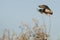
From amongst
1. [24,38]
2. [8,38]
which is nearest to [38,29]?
[24,38]

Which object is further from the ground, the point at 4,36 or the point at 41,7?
the point at 41,7

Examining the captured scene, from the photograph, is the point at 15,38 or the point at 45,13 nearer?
the point at 45,13

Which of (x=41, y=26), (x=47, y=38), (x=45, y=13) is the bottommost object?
(x=47, y=38)

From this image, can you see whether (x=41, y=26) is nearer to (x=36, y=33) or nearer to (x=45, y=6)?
(x=36, y=33)

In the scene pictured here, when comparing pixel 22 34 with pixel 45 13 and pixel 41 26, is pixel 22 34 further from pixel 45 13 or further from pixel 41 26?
pixel 45 13

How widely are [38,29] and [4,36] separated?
66 cm

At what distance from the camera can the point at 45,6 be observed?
3.61m

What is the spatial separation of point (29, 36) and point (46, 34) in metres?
0.33

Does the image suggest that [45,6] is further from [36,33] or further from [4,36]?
[4,36]

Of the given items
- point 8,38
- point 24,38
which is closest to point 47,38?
point 24,38

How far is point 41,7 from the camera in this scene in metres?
3.62

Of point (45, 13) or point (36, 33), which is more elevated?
point (45, 13)

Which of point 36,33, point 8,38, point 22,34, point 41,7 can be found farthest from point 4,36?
point 41,7

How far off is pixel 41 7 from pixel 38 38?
1.98 ft
